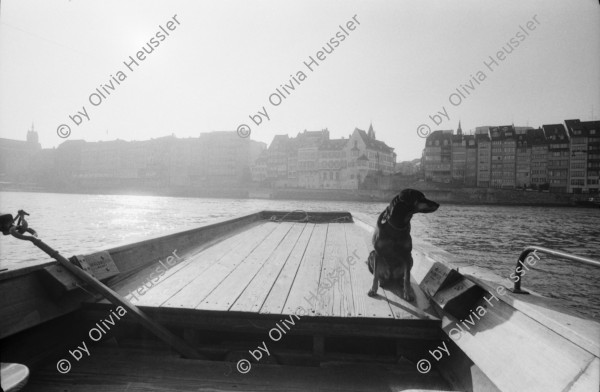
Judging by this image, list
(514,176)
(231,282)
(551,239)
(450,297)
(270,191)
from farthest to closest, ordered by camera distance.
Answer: (514,176) < (270,191) < (551,239) < (231,282) < (450,297)

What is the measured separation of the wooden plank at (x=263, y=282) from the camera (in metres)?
2.66

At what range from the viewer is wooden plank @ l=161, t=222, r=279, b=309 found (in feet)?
8.93

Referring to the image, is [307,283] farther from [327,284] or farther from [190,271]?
[190,271]

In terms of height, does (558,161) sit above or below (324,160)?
below

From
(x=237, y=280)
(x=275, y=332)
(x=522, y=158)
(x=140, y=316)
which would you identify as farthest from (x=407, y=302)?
(x=522, y=158)

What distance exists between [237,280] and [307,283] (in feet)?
2.12

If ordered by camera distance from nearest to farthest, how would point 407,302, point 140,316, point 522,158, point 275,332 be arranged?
1. point 140,316
2. point 275,332
3. point 407,302
4. point 522,158

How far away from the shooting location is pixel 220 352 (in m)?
2.56

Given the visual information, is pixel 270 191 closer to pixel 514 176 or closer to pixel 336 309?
pixel 514 176

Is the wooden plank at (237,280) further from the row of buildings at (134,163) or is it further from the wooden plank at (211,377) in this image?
the row of buildings at (134,163)

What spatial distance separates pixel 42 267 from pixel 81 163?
117 meters

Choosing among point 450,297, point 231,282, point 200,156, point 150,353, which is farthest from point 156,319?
point 200,156

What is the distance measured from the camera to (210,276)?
3496 millimetres

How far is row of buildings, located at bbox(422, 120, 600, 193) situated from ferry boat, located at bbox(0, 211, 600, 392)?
7465cm
